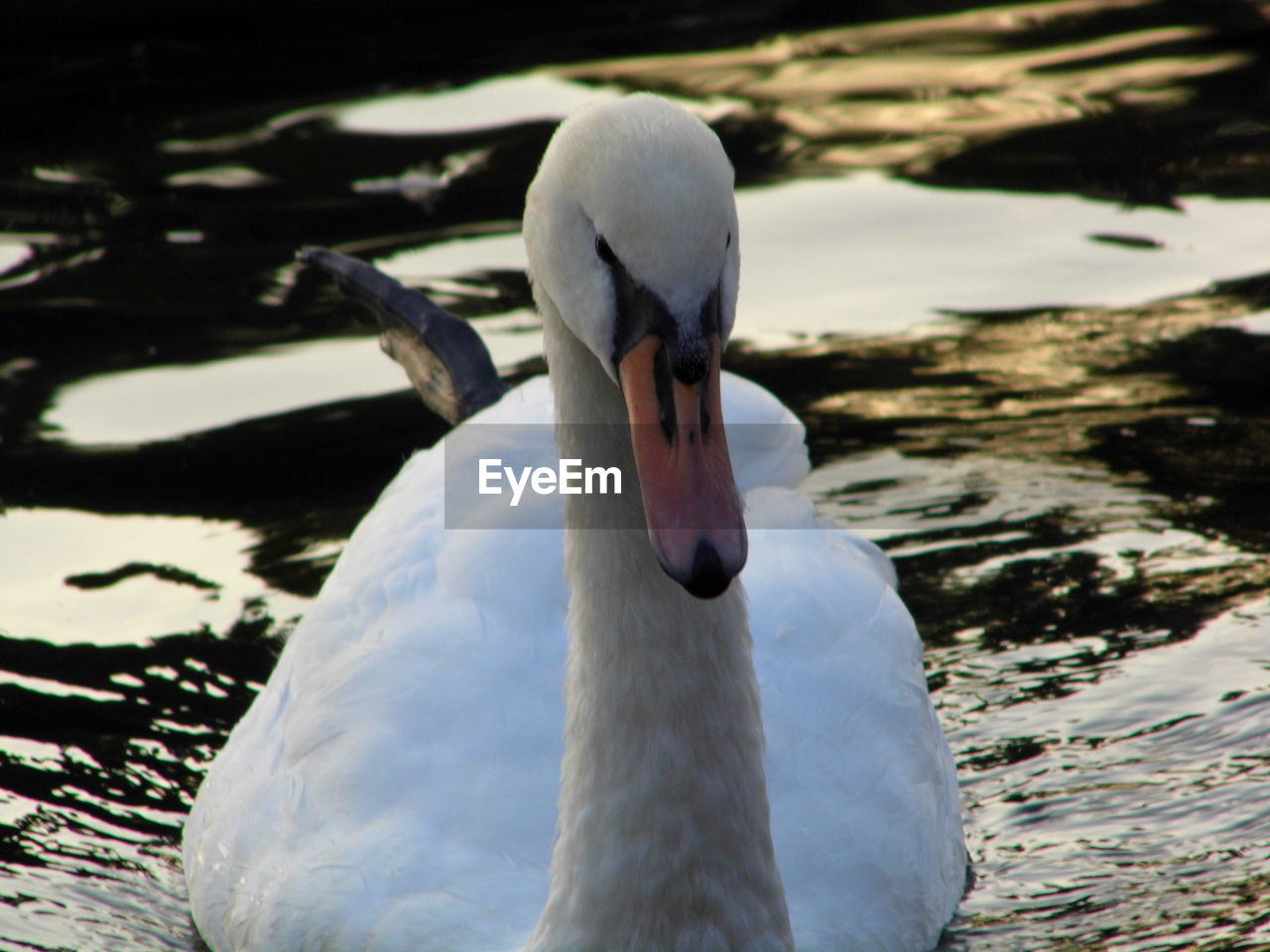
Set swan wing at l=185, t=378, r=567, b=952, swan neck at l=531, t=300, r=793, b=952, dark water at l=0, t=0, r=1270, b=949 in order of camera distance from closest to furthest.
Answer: swan neck at l=531, t=300, r=793, b=952, swan wing at l=185, t=378, r=567, b=952, dark water at l=0, t=0, r=1270, b=949

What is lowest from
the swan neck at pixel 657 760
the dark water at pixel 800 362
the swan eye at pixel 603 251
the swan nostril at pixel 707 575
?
the dark water at pixel 800 362

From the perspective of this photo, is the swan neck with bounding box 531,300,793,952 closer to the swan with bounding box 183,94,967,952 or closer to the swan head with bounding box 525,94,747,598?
the swan with bounding box 183,94,967,952

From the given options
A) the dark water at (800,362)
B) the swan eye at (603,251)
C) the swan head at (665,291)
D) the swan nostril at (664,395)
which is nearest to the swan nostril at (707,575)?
the swan head at (665,291)

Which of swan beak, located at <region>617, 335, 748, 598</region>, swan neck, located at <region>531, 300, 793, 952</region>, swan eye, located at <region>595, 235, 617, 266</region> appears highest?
swan eye, located at <region>595, 235, 617, 266</region>

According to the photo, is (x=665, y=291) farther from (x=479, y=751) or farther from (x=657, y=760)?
(x=479, y=751)

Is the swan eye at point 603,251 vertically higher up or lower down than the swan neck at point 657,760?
higher up

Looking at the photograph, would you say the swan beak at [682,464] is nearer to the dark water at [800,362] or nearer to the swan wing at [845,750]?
the swan wing at [845,750]

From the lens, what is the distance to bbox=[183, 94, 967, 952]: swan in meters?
3.33

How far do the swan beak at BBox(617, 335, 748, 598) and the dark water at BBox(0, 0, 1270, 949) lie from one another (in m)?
1.77

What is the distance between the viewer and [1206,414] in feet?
24.2

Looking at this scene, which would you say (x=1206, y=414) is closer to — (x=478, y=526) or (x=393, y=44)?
(x=478, y=526)

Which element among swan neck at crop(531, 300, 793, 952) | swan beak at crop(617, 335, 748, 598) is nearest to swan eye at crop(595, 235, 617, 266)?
swan beak at crop(617, 335, 748, 598)

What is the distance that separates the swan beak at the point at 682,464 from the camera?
126 inches

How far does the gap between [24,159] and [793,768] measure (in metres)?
7.55
